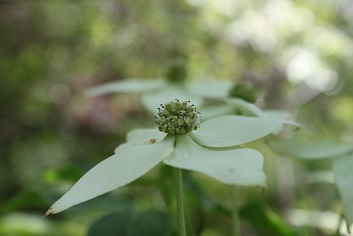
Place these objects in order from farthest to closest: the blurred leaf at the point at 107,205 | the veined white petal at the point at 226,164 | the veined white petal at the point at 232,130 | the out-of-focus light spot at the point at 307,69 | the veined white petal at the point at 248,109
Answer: the out-of-focus light spot at the point at 307,69, the blurred leaf at the point at 107,205, the veined white petal at the point at 248,109, the veined white petal at the point at 232,130, the veined white petal at the point at 226,164

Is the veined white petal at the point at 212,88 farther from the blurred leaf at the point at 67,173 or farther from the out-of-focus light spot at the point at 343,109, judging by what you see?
the out-of-focus light spot at the point at 343,109

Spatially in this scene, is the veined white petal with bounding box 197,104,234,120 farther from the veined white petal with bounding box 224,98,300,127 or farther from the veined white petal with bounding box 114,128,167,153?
the veined white petal with bounding box 114,128,167,153

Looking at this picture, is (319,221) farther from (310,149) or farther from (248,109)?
(248,109)

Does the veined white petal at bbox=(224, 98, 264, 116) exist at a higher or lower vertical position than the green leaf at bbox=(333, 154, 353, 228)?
higher

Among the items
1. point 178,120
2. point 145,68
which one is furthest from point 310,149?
point 145,68

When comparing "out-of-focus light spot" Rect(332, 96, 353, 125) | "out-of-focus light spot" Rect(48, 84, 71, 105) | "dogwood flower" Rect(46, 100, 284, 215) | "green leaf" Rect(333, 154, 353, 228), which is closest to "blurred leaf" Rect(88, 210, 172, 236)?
"dogwood flower" Rect(46, 100, 284, 215)

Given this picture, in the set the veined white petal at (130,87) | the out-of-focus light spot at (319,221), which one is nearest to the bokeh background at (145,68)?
the out-of-focus light spot at (319,221)

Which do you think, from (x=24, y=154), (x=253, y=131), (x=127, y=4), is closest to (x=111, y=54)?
(x=127, y=4)
